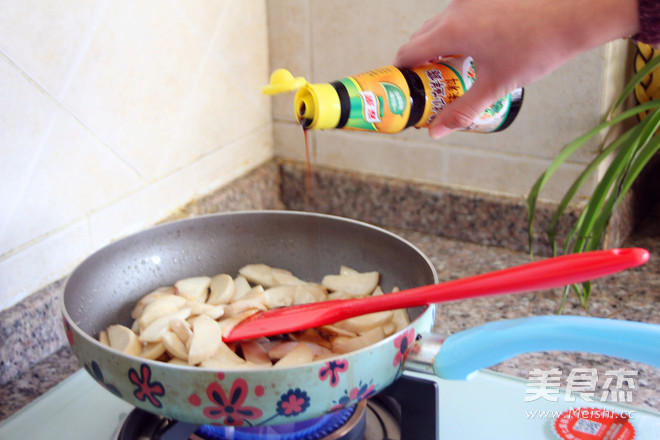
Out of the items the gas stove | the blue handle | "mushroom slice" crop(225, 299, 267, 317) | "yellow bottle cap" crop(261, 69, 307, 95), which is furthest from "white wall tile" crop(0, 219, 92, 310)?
the blue handle

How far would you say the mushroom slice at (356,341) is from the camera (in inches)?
23.1

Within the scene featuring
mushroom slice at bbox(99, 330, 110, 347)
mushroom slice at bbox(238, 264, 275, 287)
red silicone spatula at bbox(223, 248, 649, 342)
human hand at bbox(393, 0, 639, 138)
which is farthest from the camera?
mushroom slice at bbox(238, 264, 275, 287)

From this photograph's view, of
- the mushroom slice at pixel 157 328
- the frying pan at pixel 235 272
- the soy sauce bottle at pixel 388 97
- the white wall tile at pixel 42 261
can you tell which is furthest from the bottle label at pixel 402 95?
the white wall tile at pixel 42 261

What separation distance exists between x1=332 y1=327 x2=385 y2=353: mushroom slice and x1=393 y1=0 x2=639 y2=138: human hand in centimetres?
19

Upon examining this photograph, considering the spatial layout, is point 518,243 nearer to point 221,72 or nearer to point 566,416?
point 566,416

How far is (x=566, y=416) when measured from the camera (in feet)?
2.02

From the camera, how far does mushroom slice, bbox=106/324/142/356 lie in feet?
1.95

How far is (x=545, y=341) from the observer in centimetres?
47

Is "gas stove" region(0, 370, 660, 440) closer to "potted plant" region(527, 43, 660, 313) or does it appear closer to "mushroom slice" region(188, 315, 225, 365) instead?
"mushroom slice" region(188, 315, 225, 365)

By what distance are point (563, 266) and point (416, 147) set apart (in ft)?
1.76

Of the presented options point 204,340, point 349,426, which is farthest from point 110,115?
point 349,426

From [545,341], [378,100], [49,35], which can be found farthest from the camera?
[49,35]

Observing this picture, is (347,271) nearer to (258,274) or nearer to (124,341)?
(258,274)

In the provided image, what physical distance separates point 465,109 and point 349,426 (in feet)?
0.94
